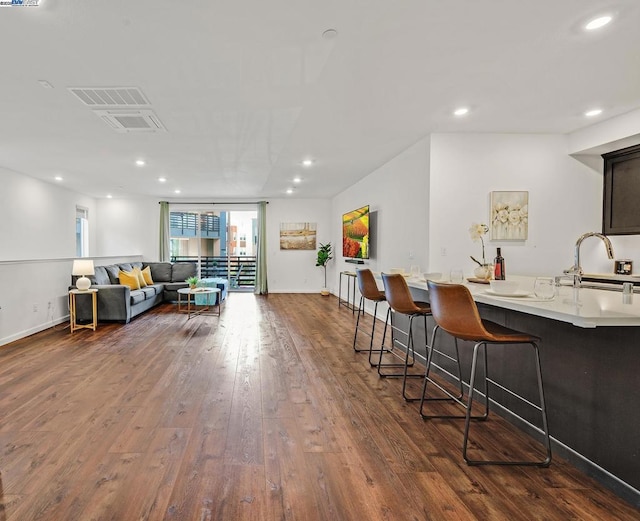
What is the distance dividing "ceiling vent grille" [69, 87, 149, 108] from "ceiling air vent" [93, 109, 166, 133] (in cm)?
14

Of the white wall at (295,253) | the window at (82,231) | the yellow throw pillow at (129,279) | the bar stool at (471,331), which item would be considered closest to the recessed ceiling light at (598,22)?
the bar stool at (471,331)

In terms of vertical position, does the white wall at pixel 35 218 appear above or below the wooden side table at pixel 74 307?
above

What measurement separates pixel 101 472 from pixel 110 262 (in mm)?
6698

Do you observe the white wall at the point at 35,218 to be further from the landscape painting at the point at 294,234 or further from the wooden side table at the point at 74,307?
the landscape painting at the point at 294,234

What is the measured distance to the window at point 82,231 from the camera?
8.76 meters

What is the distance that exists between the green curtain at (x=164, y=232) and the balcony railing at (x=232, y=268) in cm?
32

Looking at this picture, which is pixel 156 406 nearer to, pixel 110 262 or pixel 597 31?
pixel 597 31

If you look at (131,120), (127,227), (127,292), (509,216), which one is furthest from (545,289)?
(127,227)

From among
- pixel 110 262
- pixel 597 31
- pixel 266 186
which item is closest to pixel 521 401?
pixel 597 31

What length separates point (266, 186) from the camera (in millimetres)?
7777

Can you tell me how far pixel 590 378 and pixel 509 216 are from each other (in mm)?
2890

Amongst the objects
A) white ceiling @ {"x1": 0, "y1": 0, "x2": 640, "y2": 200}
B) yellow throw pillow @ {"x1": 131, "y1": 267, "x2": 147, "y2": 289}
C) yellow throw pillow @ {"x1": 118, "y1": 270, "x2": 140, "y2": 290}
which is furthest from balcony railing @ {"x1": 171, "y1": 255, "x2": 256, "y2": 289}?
white ceiling @ {"x1": 0, "y1": 0, "x2": 640, "y2": 200}

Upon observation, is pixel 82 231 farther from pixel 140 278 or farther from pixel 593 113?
pixel 593 113

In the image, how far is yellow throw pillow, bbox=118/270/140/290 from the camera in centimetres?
649
